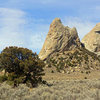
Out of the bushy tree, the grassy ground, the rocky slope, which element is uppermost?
the rocky slope

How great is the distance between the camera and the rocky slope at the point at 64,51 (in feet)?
150

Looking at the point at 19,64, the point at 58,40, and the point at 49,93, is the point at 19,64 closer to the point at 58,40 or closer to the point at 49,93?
the point at 49,93

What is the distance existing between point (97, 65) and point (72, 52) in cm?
826

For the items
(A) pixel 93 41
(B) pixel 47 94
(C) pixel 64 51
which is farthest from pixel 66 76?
(A) pixel 93 41

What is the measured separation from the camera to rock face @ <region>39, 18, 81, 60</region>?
5134 cm

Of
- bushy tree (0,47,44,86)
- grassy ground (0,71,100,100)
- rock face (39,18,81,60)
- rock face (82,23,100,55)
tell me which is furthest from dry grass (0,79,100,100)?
rock face (82,23,100,55)

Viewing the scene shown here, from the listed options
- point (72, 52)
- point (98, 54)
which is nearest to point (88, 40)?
point (98, 54)

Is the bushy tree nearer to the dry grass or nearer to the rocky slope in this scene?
the dry grass

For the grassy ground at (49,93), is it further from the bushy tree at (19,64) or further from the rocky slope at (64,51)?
the rocky slope at (64,51)

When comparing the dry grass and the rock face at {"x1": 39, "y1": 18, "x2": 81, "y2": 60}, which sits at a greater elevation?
the rock face at {"x1": 39, "y1": 18, "x2": 81, "y2": 60}

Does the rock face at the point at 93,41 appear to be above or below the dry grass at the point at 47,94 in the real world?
above

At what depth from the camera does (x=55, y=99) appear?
27.9 ft

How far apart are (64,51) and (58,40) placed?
376 cm

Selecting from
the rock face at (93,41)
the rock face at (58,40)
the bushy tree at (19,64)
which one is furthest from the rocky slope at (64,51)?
the bushy tree at (19,64)
